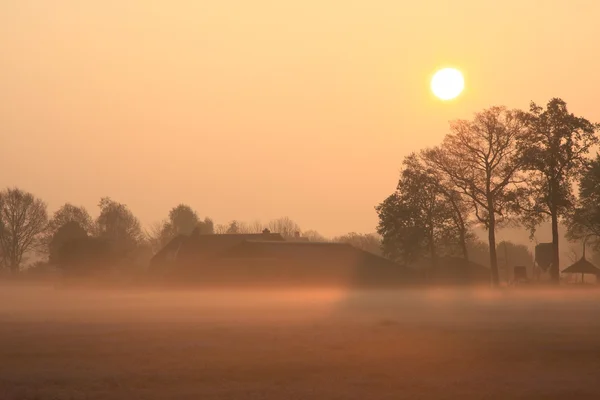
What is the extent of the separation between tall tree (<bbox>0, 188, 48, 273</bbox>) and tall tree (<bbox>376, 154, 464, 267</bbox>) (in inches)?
2959

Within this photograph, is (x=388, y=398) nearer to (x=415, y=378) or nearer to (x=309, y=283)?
(x=415, y=378)

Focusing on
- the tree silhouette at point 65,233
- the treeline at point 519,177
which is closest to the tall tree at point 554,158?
the treeline at point 519,177

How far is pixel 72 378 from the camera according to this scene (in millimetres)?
26375

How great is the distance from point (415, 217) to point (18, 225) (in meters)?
84.3

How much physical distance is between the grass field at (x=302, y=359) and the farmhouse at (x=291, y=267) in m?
70.4

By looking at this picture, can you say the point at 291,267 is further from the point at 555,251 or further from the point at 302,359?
the point at 302,359

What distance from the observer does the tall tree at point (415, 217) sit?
361ft

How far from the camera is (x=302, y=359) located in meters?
30.1

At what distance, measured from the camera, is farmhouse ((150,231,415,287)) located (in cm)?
11694

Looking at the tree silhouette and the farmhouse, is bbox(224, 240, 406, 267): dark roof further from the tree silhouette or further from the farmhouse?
the tree silhouette

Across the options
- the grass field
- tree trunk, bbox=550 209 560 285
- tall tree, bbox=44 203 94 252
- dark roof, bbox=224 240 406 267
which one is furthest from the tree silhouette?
the grass field

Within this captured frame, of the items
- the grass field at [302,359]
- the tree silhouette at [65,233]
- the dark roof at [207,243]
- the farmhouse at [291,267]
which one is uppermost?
the tree silhouette at [65,233]

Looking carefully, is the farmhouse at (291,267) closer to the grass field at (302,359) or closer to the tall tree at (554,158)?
the tall tree at (554,158)

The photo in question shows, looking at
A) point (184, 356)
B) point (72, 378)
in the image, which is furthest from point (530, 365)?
point (72, 378)
